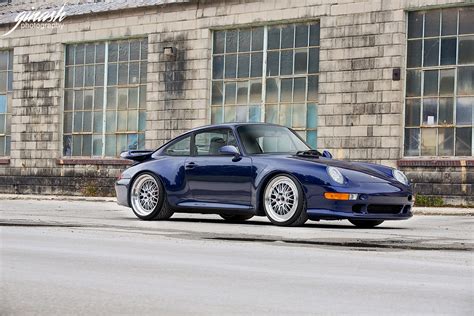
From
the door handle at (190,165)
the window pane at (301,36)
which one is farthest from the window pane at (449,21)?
the door handle at (190,165)

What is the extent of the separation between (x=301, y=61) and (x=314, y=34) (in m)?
0.66

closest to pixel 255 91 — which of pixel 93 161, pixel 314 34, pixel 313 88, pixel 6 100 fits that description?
pixel 313 88

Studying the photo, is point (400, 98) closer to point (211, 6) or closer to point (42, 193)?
point (211, 6)

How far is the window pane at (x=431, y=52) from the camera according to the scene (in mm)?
21250

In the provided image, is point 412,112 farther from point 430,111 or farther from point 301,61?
point 301,61

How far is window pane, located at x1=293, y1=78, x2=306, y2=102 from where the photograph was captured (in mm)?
23556

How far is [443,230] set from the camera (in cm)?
1311

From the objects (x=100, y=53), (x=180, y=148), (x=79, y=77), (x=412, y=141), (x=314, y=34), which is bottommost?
A: (x=180, y=148)

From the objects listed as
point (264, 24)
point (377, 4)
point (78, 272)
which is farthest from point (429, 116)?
point (78, 272)

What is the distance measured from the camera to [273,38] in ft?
79.2

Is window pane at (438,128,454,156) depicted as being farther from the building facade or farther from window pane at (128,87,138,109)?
window pane at (128,87,138,109)

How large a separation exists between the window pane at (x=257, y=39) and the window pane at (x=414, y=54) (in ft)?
13.0

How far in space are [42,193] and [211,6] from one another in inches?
281

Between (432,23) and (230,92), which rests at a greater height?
(432,23)
